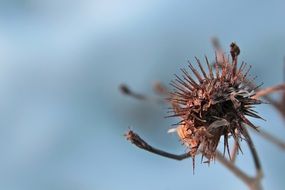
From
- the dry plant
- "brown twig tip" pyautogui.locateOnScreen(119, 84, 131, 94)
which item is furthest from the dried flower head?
"brown twig tip" pyautogui.locateOnScreen(119, 84, 131, 94)

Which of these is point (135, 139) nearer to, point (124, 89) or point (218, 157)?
point (218, 157)

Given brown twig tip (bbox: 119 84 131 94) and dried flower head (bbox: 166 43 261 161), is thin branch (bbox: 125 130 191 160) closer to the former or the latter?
dried flower head (bbox: 166 43 261 161)

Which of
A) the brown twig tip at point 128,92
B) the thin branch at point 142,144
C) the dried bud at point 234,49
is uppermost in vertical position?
the brown twig tip at point 128,92

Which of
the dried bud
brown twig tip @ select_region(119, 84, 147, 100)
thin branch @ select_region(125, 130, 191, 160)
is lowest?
thin branch @ select_region(125, 130, 191, 160)

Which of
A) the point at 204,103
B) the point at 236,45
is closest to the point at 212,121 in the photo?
the point at 204,103

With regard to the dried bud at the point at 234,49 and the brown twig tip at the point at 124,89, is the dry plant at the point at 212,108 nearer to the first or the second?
the dried bud at the point at 234,49

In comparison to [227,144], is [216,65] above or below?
above

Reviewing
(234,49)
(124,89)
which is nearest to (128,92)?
(124,89)

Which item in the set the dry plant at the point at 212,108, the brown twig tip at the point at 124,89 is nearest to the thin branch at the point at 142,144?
the dry plant at the point at 212,108

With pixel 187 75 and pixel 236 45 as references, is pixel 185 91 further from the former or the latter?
pixel 236 45
